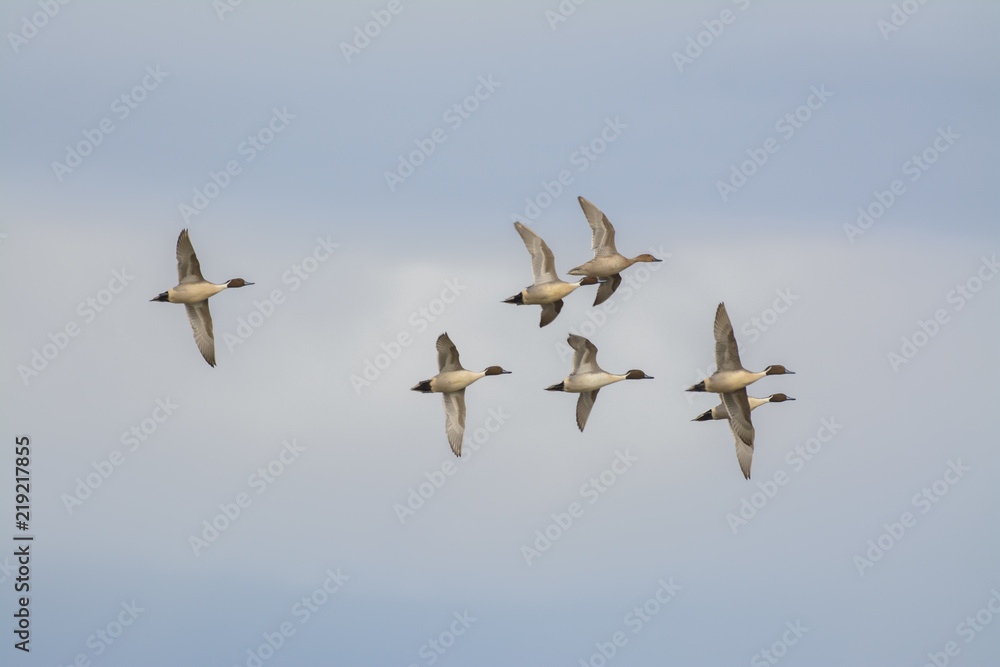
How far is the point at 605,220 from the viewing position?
61.8 m

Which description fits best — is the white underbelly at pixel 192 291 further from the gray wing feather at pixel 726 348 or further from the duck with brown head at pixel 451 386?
the gray wing feather at pixel 726 348

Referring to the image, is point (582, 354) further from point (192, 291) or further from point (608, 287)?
point (192, 291)

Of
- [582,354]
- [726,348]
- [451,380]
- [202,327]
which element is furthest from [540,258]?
[202,327]

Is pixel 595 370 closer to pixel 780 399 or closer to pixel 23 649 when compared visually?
pixel 780 399

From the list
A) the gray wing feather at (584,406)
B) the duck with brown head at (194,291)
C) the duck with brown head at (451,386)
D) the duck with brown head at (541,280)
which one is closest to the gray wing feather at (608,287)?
the duck with brown head at (541,280)

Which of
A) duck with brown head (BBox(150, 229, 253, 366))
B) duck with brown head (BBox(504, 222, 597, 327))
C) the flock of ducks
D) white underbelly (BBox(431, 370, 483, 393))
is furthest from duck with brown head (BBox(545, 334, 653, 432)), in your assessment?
duck with brown head (BBox(150, 229, 253, 366))

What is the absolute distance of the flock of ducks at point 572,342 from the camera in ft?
193

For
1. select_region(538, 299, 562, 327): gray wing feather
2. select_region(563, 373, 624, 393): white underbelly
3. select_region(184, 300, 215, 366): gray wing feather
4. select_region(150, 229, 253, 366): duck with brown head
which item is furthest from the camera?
select_region(538, 299, 562, 327): gray wing feather

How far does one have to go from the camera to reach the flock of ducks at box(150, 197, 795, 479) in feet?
193

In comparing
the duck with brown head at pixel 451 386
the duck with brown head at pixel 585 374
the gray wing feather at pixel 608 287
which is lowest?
the duck with brown head at pixel 451 386

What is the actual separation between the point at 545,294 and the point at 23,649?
20.5 meters

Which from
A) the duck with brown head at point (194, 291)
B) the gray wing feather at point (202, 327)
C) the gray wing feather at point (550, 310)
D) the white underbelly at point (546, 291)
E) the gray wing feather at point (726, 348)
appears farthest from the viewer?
the gray wing feather at point (550, 310)

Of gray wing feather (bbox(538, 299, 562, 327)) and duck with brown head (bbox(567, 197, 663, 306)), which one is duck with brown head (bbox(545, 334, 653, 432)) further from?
duck with brown head (bbox(567, 197, 663, 306))

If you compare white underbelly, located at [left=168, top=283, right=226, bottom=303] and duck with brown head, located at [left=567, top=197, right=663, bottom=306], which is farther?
duck with brown head, located at [left=567, top=197, right=663, bottom=306]
